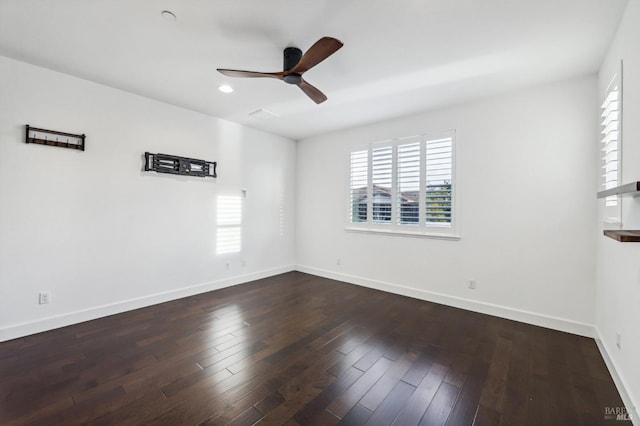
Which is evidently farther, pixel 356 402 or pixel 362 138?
pixel 362 138

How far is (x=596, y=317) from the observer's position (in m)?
2.77

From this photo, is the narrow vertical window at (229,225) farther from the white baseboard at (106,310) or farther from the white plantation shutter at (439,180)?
the white plantation shutter at (439,180)

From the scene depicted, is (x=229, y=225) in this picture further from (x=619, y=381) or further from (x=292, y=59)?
(x=619, y=381)

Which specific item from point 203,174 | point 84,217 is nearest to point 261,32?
point 203,174

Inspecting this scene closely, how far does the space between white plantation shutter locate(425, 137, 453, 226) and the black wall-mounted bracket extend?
3.32 m

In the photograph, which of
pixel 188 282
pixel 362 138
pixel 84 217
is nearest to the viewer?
pixel 84 217

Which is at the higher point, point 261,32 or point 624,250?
point 261,32

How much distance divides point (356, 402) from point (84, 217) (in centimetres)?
348

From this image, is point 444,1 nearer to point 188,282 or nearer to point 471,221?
point 471,221

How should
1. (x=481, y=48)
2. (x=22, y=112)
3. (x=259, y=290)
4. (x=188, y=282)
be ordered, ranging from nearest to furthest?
1. (x=481, y=48)
2. (x=22, y=112)
3. (x=188, y=282)
4. (x=259, y=290)

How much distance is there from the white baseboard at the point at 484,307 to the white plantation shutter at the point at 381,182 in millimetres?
1085

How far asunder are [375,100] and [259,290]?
3332 mm

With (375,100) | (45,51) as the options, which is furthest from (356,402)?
(45,51)

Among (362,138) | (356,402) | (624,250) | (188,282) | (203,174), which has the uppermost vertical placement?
(362,138)
